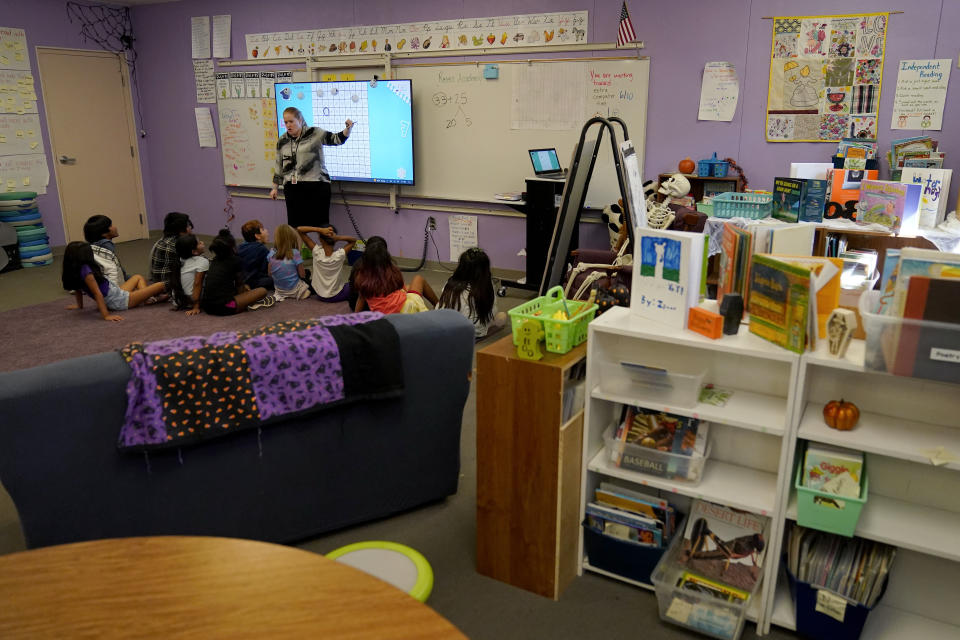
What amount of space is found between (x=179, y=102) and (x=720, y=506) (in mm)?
7768

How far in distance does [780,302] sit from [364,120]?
5219 millimetres

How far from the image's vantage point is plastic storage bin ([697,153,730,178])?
504cm

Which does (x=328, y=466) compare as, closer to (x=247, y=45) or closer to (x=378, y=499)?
(x=378, y=499)

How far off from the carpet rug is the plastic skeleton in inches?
140

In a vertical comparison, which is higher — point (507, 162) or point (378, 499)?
point (507, 162)

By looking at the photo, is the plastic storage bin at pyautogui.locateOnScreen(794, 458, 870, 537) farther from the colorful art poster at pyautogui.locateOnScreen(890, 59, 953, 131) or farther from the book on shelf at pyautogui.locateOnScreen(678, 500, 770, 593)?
the colorful art poster at pyautogui.locateOnScreen(890, 59, 953, 131)

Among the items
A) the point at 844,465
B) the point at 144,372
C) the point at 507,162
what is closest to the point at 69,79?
the point at 507,162

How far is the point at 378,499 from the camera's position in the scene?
8.64 ft

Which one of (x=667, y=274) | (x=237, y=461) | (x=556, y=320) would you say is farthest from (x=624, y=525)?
(x=237, y=461)

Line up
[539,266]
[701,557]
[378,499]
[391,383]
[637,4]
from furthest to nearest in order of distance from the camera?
[539,266]
[637,4]
[378,499]
[391,383]
[701,557]

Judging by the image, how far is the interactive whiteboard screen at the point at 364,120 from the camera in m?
6.30

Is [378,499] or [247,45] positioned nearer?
[378,499]

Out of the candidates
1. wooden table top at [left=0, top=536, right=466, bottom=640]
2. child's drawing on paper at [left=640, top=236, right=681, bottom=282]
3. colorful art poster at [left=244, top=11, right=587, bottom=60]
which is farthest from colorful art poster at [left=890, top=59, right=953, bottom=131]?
wooden table top at [left=0, top=536, right=466, bottom=640]

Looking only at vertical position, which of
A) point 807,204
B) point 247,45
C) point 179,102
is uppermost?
point 247,45
